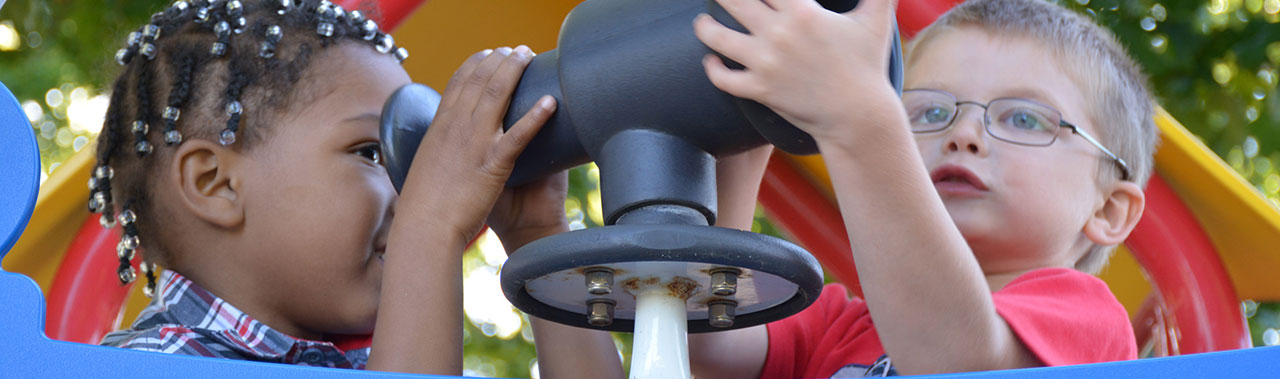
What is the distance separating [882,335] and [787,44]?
302mm

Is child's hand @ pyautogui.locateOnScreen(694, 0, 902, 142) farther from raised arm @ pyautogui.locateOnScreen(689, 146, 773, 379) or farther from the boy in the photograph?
raised arm @ pyautogui.locateOnScreen(689, 146, 773, 379)

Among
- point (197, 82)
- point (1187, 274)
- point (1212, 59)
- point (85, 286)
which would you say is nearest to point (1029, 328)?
point (1187, 274)

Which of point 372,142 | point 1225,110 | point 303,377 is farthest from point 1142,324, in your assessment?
point 1225,110

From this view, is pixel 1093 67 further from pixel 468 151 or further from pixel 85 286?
pixel 85 286

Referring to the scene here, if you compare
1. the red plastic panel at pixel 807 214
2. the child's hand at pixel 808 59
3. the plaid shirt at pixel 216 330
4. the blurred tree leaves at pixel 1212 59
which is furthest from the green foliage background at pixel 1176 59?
the child's hand at pixel 808 59

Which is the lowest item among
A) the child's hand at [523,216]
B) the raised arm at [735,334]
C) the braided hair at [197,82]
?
the raised arm at [735,334]

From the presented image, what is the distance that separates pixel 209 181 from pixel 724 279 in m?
0.84

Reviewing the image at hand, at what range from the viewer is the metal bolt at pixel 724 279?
65cm

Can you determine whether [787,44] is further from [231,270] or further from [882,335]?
[231,270]

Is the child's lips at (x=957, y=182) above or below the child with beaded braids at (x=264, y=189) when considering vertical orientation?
below

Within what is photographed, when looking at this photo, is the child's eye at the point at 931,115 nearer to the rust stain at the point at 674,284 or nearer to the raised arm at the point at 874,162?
the raised arm at the point at 874,162

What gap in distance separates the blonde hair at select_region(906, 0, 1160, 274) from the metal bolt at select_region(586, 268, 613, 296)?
930 millimetres

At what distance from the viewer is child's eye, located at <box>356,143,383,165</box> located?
131 cm

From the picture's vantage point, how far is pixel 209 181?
1320mm
